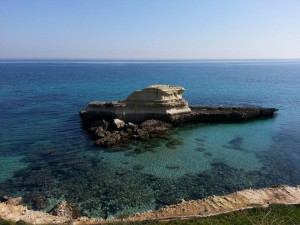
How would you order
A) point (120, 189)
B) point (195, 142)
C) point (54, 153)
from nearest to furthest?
point (120, 189) → point (54, 153) → point (195, 142)

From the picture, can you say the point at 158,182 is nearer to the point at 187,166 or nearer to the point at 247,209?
the point at 187,166

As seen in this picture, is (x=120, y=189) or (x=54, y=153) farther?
(x=54, y=153)

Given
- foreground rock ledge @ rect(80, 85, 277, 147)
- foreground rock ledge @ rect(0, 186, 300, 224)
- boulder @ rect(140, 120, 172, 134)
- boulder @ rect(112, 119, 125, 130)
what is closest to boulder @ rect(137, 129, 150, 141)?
foreground rock ledge @ rect(80, 85, 277, 147)

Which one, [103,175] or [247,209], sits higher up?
[247,209]

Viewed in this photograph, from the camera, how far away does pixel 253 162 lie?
34.1 meters

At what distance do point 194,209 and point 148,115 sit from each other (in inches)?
1237

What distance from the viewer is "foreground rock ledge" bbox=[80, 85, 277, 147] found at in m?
46.5

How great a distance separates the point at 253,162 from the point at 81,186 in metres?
20.1

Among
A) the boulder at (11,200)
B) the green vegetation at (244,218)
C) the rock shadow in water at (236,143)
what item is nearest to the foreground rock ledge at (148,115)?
the rock shadow in water at (236,143)

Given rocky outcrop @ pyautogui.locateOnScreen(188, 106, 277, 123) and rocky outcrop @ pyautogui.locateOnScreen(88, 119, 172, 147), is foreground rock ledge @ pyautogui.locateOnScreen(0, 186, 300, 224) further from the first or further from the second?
rocky outcrop @ pyautogui.locateOnScreen(188, 106, 277, 123)

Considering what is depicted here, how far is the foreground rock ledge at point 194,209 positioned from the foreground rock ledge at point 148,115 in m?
22.5

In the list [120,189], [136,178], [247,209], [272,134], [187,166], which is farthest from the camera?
[272,134]

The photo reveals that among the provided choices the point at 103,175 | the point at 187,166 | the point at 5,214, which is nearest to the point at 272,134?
the point at 187,166

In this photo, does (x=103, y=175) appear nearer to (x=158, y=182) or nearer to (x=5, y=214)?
(x=158, y=182)
